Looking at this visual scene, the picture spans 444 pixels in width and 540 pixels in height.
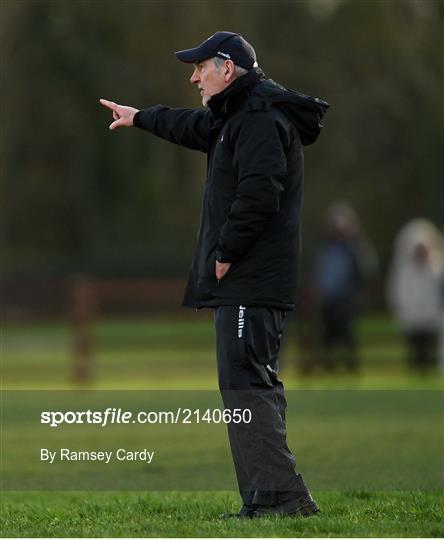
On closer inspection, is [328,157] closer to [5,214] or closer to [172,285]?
[5,214]

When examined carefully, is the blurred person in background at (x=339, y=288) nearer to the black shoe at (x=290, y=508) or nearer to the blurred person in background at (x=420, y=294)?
the blurred person in background at (x=420, y=294)

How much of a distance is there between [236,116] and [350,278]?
1426cm

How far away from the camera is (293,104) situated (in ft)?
21.6

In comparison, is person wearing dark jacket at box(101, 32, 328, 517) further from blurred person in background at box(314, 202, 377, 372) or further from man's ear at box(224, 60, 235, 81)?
blurred person in background at box(314, 202, 377, 372)

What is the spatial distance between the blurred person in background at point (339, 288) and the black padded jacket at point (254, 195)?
13.6 meters

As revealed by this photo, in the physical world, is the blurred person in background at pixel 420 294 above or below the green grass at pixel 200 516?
above

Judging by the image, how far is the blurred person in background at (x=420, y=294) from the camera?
67.3 feet

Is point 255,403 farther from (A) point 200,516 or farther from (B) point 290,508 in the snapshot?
(A) point 200,516

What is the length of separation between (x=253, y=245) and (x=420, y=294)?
14.3m

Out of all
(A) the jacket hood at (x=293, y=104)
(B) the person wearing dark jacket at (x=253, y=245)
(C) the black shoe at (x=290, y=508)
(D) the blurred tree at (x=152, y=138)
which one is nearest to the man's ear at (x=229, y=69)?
(B) the person wearing dark jacket at (x=253, y=245)

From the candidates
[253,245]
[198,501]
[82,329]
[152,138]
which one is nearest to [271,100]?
[253,245]

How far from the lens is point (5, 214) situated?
1603 inches

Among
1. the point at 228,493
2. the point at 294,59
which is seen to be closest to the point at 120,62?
the point at 294,59

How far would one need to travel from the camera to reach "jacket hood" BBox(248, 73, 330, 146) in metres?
6.55
